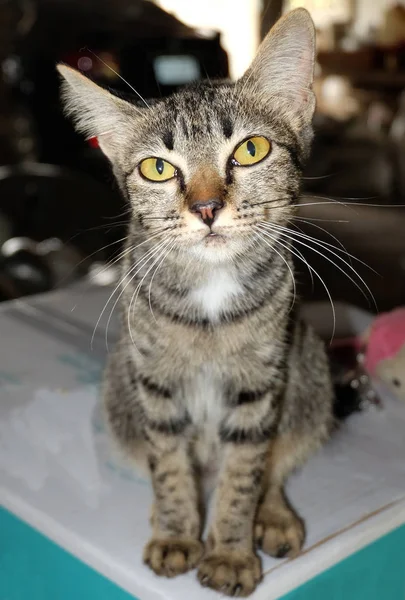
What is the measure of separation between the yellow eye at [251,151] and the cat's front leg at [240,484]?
31cm

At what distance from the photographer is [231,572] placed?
89 centimetres

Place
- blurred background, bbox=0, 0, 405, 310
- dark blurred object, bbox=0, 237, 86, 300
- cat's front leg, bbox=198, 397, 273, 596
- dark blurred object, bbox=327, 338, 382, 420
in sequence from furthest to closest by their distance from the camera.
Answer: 1. dark blurred object, bbox=0, 237, 86, 300
2. blurred background, bbox=0, 0, 405, 310
3. dark blurred object, bbox=327, 338, 382, 420
4. cat's front leg, bbox=198, 397, 273, 596

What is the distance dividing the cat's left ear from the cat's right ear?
0.16m

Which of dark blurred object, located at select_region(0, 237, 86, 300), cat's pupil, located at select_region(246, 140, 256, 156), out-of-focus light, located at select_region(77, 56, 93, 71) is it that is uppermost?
out-of-focus light, located at select_region(77, 56, 93, 71)

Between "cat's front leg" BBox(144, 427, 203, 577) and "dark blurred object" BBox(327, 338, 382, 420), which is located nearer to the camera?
"cat's front leg" BBox(144, 427, 203, 577)

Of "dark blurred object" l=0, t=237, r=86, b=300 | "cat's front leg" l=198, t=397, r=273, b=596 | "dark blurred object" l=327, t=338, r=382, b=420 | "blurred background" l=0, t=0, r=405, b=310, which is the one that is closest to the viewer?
"cat's front leg" l=198, t=397, r=273, b=596

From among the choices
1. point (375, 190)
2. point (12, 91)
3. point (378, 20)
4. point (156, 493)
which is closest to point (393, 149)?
point (375, 190)

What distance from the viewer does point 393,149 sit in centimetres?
192

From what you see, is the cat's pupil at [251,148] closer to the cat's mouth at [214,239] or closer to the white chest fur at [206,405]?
the cat's mouth at [214,239]

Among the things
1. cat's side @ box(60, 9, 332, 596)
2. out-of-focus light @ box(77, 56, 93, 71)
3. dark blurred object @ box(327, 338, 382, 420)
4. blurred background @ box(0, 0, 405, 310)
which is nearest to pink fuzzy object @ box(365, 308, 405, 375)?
dark blurred object @ box(327, 338, 382, 420)

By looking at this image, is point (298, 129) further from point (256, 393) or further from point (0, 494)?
point (0, 494)

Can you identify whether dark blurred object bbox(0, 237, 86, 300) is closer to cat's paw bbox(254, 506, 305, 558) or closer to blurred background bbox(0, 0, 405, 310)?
blurred background bbox(0, 0, 405, 310)

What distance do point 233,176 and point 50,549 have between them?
0.55 m

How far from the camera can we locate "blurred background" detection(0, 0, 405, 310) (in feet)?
4.70
